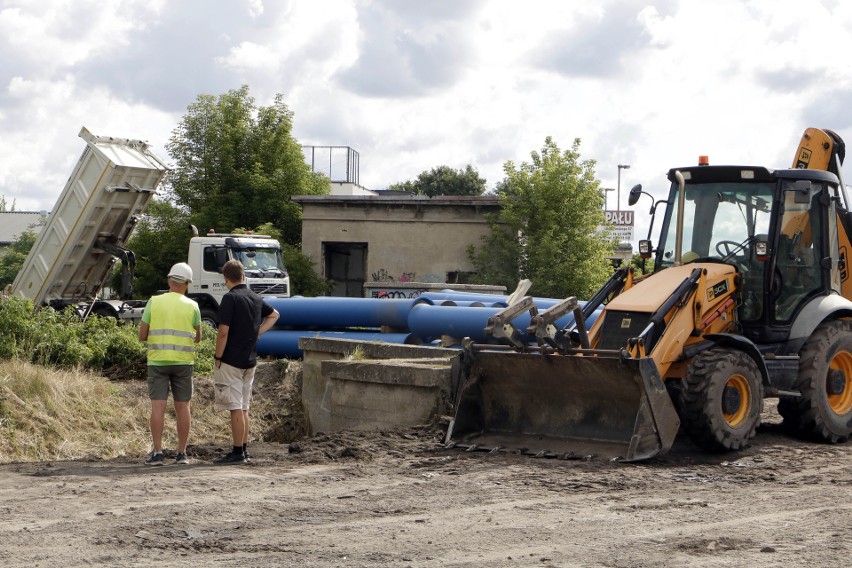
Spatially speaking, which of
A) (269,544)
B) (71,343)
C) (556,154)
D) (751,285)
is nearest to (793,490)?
(751,285)

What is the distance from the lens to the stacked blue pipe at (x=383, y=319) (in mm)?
15719

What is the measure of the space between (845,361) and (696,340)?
2076 millimetres

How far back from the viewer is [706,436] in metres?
9.47

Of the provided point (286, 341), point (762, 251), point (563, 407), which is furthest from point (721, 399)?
point (286, 341)

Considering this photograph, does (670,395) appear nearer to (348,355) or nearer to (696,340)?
(696,340)

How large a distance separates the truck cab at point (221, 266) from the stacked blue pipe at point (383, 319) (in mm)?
5701

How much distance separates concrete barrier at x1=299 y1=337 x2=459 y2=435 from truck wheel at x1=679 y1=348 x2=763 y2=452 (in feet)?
8.99

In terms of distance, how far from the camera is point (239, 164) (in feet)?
127

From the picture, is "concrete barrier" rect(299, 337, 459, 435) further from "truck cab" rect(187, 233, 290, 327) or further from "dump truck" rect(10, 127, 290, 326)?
"truck cab" rect(187, 233, 290, 327)

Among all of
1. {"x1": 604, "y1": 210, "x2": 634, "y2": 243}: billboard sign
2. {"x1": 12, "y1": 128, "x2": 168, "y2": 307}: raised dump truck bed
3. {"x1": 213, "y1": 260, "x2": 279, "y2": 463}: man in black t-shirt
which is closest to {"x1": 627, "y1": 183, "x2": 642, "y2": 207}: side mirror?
{"x1": 213, "y1": 260, "x2": 279, "y2": 463}: man in black t-shirt

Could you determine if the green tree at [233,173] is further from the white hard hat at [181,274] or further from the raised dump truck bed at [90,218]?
the white hard hat at [181,274]

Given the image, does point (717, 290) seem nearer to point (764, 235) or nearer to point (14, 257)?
point (764, 235)

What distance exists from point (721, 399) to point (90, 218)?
15285 millimetres

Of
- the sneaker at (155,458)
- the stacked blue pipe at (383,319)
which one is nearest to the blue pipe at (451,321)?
the stacked blue pipe at (383,319)
